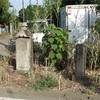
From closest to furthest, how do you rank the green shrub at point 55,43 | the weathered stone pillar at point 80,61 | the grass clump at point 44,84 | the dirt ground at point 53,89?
the dirt ground at point 53,89, the grass clump at point 44,84, the weathered stone pillar at point 80,61, the green shrub at point 55,43

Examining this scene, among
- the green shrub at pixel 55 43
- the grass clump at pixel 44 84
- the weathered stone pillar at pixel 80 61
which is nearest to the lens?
the grass clump at pixel 44 84

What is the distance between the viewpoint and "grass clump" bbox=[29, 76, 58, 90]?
7574 millimetres

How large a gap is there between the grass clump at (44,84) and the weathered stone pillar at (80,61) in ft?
2.60

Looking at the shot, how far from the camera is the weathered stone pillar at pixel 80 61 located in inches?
322

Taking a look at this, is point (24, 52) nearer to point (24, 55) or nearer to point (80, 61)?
A: point (24, 55)

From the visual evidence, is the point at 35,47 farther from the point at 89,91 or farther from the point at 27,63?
the point at 89,91

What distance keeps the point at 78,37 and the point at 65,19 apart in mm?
1357

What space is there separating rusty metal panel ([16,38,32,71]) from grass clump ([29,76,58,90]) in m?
0.83

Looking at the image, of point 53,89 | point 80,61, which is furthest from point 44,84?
point 80,61

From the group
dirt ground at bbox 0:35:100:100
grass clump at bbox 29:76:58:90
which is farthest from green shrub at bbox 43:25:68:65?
grass clump at bbox 29:76:58:90

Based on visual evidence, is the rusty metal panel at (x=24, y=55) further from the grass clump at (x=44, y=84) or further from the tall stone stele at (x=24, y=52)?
the grass clump at (x=44, y=84)

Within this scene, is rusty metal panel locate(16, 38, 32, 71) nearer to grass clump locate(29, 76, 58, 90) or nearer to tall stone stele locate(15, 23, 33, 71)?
tall stone stele locate(15, 23, 33, 71)

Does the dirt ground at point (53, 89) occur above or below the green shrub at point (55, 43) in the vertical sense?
below

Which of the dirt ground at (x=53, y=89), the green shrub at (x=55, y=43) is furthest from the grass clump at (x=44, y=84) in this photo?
the green shrub at (x=55, y=43)
